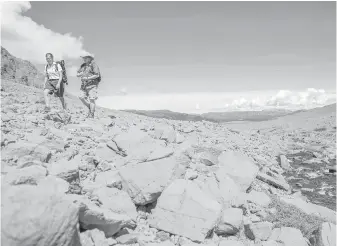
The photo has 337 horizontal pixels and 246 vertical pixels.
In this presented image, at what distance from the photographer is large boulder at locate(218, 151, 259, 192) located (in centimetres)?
834

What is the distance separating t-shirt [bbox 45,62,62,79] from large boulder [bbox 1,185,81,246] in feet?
18.0

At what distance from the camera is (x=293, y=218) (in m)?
7.23

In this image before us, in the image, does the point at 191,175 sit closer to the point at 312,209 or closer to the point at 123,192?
the point at 123,192

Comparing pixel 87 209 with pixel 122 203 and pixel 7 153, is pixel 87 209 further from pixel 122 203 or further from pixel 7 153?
pixel 7 153

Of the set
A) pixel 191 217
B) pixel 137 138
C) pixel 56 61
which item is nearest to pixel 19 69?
pixel 56 61

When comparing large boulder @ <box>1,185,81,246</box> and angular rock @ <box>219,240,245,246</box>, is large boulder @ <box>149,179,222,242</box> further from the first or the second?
large boulder @ <box>1,185,81,246</box>

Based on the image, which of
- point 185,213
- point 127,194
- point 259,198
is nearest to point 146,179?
point 127,194

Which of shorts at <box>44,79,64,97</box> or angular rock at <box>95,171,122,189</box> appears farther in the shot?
shorts at <box>44,79,64,97</box>

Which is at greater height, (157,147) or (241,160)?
(157,147)

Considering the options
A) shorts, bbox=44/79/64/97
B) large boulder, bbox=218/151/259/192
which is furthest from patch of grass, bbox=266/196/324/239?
shorts, bbox=44/79/64/97

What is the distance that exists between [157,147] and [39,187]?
384cm

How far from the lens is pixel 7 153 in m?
5.23

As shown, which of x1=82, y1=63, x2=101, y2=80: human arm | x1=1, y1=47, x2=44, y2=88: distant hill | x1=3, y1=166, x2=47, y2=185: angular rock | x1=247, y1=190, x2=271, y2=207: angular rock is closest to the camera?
x1=3, y1=166, x2=47, y2=185: angular rock

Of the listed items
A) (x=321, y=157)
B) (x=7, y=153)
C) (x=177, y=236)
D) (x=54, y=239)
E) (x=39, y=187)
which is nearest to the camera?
(x=54, y=239)
